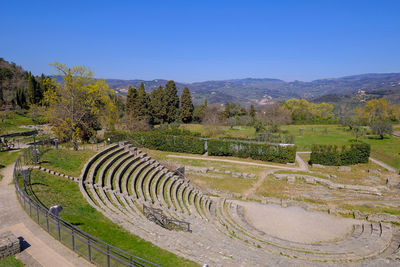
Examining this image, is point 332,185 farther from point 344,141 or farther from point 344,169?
point 344,141

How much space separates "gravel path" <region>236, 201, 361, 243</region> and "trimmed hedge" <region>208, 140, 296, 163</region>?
44.1ft

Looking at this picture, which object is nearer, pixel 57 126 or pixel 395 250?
pixel 395 250

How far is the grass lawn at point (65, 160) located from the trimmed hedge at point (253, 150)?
19508mm

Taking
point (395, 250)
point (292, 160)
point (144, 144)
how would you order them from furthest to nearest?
point (144, 144), point (292, 160), point (395, 250)

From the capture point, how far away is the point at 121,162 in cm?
2369

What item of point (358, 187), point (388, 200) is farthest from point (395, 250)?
point (358, 187)

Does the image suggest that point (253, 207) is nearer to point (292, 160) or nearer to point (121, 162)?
point (121, 162)

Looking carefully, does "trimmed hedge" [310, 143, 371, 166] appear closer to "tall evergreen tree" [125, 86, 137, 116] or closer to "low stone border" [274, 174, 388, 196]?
"low stone border" [274, 174, 388, 196]

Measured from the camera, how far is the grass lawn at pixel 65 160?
19655mm

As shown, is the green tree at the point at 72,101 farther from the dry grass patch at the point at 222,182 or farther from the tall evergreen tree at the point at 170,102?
the tall evergreen tree at the point at 170,102

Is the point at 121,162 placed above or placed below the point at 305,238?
above

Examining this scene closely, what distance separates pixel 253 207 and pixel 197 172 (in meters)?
10.4

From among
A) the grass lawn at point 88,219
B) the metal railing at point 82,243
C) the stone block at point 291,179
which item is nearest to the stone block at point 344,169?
the stone block at point 291,179

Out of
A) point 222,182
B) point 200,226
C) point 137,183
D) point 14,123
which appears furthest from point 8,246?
point 14,123
